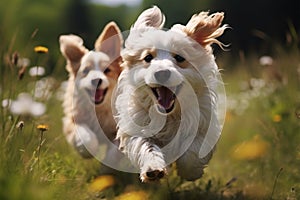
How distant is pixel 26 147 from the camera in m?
4.15

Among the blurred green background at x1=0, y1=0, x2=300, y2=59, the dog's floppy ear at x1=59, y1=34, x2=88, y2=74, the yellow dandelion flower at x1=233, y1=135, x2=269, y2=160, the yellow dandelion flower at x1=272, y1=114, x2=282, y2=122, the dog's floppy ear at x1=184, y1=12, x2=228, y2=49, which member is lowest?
the blurred green background at x1=0, y1=0, x2=300, y2=59

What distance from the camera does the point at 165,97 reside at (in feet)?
13.2

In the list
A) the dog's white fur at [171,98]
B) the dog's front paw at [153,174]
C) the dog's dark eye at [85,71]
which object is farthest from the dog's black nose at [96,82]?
the dog's front paw at [153,174]

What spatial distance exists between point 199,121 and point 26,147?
119 centimetres

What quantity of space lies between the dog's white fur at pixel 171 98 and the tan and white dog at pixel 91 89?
2.53ft

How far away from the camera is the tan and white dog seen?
5.11 m

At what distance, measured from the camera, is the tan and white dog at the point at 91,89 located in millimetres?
5105

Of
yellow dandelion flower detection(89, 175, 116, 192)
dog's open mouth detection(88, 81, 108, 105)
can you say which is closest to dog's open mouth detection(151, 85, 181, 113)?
yellow dandelion flower detection(89, 175, 116, 192)

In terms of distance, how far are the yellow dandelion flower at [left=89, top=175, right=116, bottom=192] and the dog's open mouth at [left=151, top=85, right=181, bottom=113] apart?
814 mm

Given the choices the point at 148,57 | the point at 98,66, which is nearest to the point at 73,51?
the point at 98,66

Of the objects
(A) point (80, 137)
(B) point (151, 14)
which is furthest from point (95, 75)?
Answer: (B) point (151, 14)

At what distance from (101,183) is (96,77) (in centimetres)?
94

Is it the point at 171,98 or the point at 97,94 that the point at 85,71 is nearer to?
the point at 97,94

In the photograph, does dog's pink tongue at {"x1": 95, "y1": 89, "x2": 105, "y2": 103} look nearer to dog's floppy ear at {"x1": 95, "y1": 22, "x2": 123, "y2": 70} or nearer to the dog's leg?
dog's floppy ear at {"x1": 95, "y1": 22, "x2": 123, "y2": 70}
